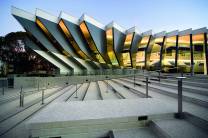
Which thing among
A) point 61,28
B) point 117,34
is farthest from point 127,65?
point 61,28

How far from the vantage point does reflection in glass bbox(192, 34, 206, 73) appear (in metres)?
20.6

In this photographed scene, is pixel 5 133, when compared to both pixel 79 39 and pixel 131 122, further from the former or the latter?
pixel 79 39

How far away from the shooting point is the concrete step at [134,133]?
2.60 meters

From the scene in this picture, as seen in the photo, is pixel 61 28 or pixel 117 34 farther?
pixel 117 34

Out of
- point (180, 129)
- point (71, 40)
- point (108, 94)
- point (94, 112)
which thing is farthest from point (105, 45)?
point (180, 129)

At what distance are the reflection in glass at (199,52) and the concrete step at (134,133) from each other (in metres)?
22.9

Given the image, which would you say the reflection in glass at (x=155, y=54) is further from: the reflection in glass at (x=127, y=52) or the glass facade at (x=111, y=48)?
the glass facade at (x=111, y=48)

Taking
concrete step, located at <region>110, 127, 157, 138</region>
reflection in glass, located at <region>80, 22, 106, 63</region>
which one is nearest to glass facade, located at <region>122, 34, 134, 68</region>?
reflection in glass, located at <region>80, 22, 106, 63</region>

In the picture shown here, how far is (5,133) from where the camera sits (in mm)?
4297

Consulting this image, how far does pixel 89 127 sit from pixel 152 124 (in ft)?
4.66

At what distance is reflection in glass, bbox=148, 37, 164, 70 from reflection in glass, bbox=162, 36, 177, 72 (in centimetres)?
110

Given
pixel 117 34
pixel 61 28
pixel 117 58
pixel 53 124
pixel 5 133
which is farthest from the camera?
pixel 117 58

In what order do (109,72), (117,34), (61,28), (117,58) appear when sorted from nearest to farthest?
(109,72) → (61,28) → (117,34) → (117,58)

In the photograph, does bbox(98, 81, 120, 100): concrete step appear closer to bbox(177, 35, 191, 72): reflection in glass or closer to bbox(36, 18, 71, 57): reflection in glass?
bbox(36, 18, 71, 57): reflection in glass
